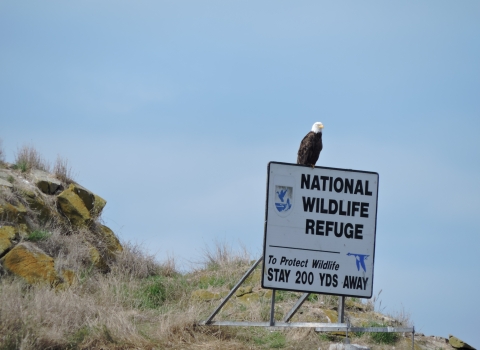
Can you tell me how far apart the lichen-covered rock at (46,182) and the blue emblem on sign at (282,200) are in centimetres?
797

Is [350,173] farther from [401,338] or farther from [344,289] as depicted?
[401,338]

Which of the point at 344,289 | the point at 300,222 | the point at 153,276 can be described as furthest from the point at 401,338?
the point at 153,276

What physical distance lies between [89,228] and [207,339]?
254 inches

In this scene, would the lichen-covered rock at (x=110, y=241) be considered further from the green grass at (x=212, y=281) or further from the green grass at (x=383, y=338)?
the green grass at (x=383, y=338)

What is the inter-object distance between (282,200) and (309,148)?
9.38 feet

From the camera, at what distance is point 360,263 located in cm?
798

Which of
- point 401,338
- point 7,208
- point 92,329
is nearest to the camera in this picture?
point 92,329

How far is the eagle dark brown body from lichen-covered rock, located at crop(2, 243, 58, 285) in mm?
4684

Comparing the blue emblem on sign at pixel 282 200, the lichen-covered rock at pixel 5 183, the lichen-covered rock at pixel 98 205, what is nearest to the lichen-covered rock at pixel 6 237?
the lichen-covered rock at pixel 5 183

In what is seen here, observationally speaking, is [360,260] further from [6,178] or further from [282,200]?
[6,178]

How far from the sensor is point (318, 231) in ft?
26.2

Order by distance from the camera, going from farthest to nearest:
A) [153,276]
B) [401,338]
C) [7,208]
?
[153,276] → [7,208] → [401,338]

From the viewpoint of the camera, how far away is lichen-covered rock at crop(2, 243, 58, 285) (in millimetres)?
11039

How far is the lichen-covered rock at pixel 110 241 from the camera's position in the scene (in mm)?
14430
